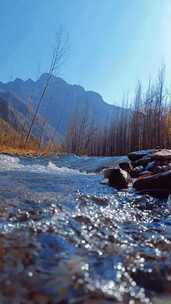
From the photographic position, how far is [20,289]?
1.59m

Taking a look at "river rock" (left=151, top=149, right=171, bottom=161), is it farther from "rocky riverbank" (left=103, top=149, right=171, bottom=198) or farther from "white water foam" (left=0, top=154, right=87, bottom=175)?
"white water foam" (left=0, top=154, right=87, bottom=175)

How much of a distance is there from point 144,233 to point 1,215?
3.42 ft

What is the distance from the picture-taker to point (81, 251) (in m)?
2.16

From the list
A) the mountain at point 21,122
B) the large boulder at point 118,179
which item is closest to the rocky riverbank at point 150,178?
the large boulder at point 118,179

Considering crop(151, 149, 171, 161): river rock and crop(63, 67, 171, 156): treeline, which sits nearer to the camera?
crop(151, 149, 171, 161): river rock


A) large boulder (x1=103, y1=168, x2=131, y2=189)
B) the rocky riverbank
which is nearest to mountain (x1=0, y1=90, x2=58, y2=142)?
the rocky riverbank

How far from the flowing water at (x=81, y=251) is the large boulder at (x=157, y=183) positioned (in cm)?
111

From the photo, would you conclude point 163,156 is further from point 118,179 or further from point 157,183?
point 157,183

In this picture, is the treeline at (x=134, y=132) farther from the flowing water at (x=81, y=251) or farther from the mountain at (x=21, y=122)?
the flowing water at (x=81, y=251)

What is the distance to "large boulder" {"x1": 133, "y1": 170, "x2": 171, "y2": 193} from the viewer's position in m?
4.99

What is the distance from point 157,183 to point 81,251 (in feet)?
10.1

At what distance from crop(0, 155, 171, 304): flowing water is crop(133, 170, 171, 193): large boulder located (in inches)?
43.7

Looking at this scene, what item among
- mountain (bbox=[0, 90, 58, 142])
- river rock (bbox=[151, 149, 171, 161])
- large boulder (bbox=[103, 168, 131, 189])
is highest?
mountain (bbox=[0, 90, 58, 142])

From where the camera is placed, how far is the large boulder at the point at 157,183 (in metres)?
4.99
